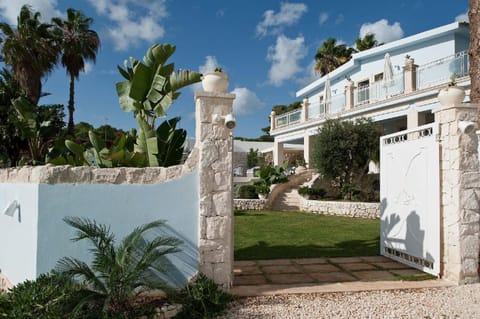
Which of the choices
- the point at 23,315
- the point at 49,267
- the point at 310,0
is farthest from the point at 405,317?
the point at 310,0

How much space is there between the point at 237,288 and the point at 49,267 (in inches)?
111

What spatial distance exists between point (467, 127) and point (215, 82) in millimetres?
4291

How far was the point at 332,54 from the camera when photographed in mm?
33094

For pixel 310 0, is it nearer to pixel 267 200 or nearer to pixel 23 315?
pixel 267 200

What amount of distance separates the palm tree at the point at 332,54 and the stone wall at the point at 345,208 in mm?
19977

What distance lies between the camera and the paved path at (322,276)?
5520mm

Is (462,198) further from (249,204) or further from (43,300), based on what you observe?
(249,204)

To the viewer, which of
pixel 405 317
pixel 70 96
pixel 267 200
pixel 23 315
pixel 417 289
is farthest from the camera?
pixel 70 96

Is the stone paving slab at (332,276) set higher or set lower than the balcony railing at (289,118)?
lower

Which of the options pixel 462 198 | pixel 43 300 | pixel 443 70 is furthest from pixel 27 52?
pixel 443 70

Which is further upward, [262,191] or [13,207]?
[13,207]

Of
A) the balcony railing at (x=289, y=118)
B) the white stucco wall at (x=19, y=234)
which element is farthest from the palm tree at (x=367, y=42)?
the white stucco wall at (x=19, y=234)

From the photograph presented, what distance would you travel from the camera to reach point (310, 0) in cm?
1669

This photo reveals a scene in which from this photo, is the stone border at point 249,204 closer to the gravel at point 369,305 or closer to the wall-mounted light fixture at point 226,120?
the gravel at point 369,305
